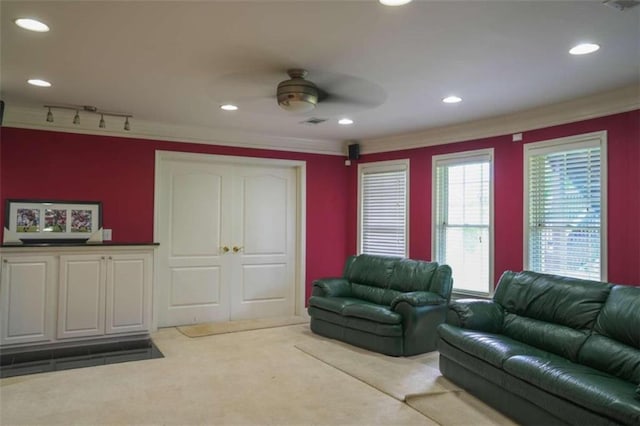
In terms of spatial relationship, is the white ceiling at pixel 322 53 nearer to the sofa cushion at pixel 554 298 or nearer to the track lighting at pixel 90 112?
the track lighting at pixel 90 112

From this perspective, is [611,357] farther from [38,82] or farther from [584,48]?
[38,82]

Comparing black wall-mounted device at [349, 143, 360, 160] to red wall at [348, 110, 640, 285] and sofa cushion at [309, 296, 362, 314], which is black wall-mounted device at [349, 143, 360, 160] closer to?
red wall at [348, 110, 640, 285]

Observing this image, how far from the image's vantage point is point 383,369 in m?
4.01

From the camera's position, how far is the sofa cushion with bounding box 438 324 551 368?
310 centimetres

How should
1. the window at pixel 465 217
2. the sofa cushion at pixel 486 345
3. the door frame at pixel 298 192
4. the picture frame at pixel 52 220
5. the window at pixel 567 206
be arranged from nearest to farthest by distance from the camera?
the sofa cushion at pixel 486 345, the window at pixel 567 206, the picture frame at pixel 52 220, the window at pixel 465 217, the door frame at pixel 298 192

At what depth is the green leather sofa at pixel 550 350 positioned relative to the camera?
98.5 inches

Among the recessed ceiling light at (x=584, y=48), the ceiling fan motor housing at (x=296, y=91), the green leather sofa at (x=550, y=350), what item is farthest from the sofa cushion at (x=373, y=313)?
the recessed ceiling light at (x=584, y=48)

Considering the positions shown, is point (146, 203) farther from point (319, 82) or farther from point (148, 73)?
Answer: point (319, 82)

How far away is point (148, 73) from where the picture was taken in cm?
347

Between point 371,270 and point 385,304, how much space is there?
1.84 ft

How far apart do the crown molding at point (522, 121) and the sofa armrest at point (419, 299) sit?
74.9 inches

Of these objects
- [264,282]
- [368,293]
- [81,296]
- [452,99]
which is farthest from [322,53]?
[264,282]

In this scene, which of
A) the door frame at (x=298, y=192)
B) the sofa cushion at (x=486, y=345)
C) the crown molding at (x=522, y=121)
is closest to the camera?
the sofa cushion at (x=486, y=345)

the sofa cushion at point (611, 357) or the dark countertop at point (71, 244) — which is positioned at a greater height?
the dark countertop at point (71, 244)
